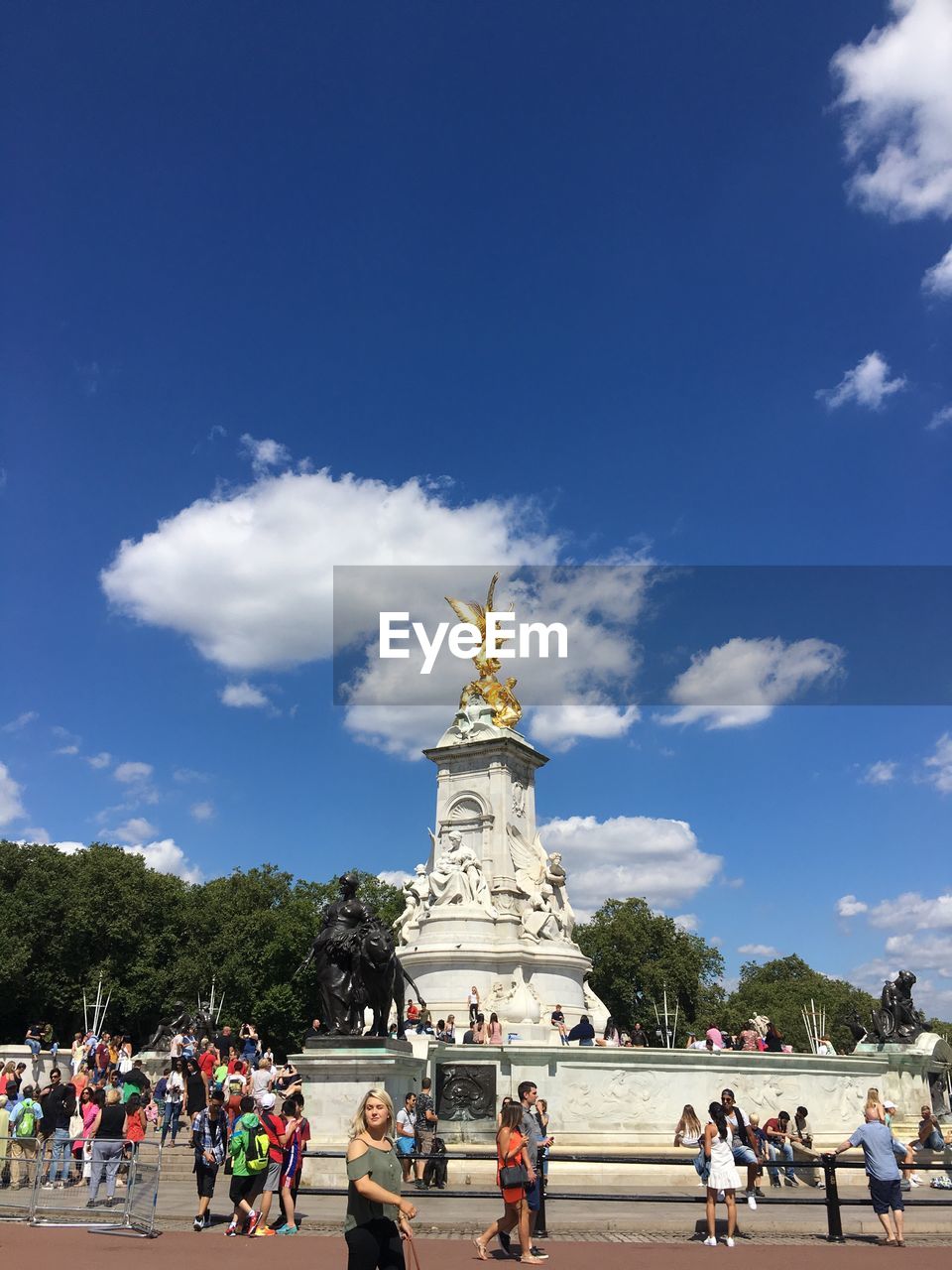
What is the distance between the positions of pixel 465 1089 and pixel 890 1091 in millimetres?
12077

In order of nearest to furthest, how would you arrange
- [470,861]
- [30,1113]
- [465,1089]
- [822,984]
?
1. [30,1113]
2. [465,1089]
3. [470,861]
4. [822,984]

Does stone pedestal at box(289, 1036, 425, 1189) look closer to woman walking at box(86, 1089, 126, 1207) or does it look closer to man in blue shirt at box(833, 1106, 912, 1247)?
woman walking at box(86, 1089, 126, 1207)

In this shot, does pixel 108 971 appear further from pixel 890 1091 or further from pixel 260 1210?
pixel 260 1210

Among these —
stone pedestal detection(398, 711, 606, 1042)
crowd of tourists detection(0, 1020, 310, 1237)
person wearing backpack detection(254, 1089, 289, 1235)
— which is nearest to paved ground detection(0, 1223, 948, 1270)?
person wearing backpack detection(254, 1089, 289, 1235)

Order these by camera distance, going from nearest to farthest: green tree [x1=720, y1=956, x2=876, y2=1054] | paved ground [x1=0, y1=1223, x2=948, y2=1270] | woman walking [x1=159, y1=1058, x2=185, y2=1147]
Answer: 1. paved ground [x1=0, y1=1223, x2=948, y2=1270]
2. woman walking [x1=159, y1=1058, x2=185, y2=1147]
3. green tree [x1=720, y1=956, x2=876, y2=1054]

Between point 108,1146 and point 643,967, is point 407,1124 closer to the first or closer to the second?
point 108,1146

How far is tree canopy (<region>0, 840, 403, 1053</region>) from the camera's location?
52.3 m

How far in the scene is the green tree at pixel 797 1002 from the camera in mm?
84125

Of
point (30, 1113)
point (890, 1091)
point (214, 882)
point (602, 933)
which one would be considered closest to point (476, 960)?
point (890, 1091)

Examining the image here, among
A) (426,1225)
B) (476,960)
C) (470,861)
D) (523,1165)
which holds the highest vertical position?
(470,861)

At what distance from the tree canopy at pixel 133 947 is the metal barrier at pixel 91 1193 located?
135ft

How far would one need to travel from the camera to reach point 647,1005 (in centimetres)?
7125

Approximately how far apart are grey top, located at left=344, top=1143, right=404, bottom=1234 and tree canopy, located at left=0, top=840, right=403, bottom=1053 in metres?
49.1

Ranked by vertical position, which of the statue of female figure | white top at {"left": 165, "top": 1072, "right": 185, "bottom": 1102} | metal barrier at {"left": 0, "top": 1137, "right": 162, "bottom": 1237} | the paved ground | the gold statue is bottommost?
the paved ground
